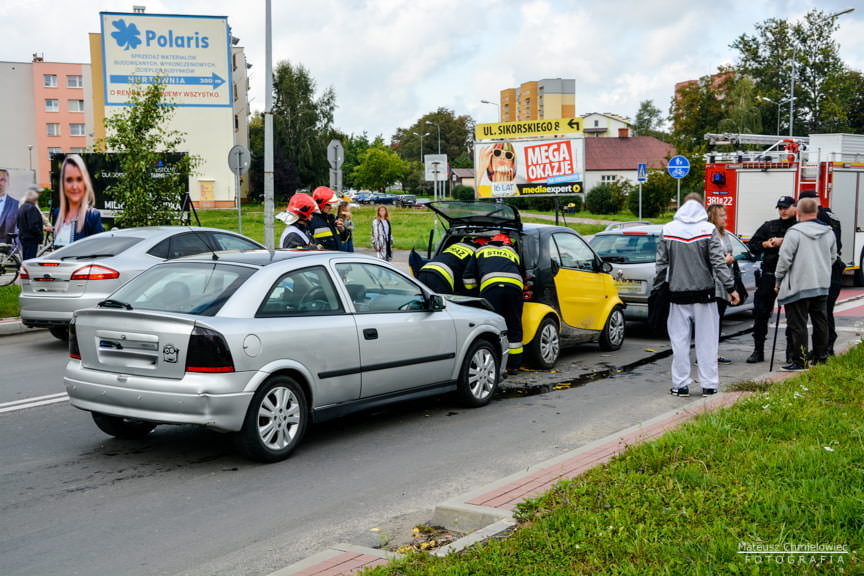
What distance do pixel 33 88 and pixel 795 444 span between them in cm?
9653

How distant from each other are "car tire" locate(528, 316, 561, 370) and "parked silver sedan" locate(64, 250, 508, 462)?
2.49 metres

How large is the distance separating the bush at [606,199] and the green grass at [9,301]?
2067 inches

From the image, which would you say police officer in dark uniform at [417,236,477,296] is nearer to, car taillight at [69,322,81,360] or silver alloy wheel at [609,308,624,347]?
silver alloy wheel at [609,308,624,347]

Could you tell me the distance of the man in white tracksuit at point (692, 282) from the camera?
27.0 feet

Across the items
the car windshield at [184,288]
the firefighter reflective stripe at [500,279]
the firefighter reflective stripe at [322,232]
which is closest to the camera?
the car windshield at [184,288]

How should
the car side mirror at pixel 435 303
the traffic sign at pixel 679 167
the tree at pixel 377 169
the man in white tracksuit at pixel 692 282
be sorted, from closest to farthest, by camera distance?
the car side mirror at pixel 435 303 → the man in white tracksuit at pixel 692 282 → the traffic sign at pixel 679 167 → the tree at pixel 377 169

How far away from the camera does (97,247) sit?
38.5ft

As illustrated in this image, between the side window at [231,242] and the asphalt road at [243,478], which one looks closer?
the asphalt road at [243,478]

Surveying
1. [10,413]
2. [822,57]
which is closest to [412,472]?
[10,413]

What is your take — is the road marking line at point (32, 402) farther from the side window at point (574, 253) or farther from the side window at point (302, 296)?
the side window at point (574, 253)

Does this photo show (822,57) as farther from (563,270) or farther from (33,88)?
(33,88)

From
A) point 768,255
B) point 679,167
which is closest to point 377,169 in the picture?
point 679,167

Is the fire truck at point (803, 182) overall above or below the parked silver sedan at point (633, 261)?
above

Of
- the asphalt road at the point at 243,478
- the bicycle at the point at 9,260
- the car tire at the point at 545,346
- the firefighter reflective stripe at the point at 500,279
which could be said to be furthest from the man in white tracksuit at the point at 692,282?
the bicycle at the point at 9,260
